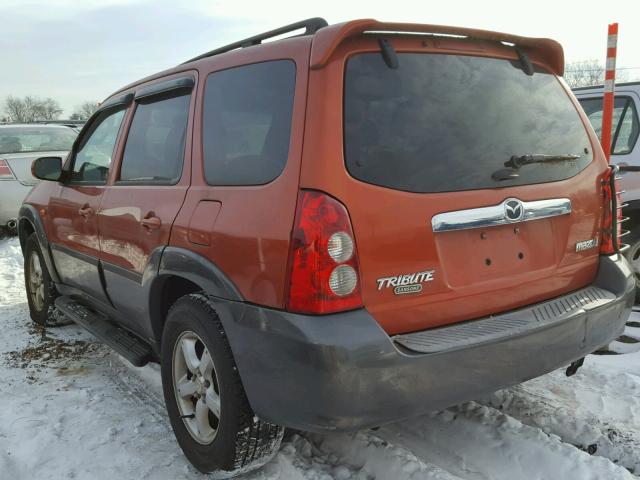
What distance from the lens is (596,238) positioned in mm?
2709

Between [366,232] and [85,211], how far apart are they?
238 centimetres

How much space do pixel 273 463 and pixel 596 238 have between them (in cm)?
185

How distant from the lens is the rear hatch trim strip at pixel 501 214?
219 centimetres

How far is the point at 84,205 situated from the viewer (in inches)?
147

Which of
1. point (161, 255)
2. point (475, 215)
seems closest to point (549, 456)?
point (475, 215)

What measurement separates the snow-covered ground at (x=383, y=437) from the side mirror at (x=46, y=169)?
1421 mm

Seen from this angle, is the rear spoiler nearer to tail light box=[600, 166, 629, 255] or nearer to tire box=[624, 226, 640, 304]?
tail light box=[600, 166, 629, 255]

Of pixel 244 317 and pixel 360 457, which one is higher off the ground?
pixel 244 317

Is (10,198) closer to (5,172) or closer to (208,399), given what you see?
(5,172)

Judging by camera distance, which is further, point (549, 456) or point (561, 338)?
point (549, 456)

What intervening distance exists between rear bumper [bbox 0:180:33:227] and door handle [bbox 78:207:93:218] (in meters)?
5.06

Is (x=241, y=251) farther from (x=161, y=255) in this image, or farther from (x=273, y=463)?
(x=273, y=463)

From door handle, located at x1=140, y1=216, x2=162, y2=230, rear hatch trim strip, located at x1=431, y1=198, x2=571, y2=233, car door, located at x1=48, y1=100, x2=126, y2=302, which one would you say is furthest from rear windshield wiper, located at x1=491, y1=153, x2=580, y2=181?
car door, located at x1=48, y1=100, x2=126, y2=302

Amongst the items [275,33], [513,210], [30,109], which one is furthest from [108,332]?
[30,109]
